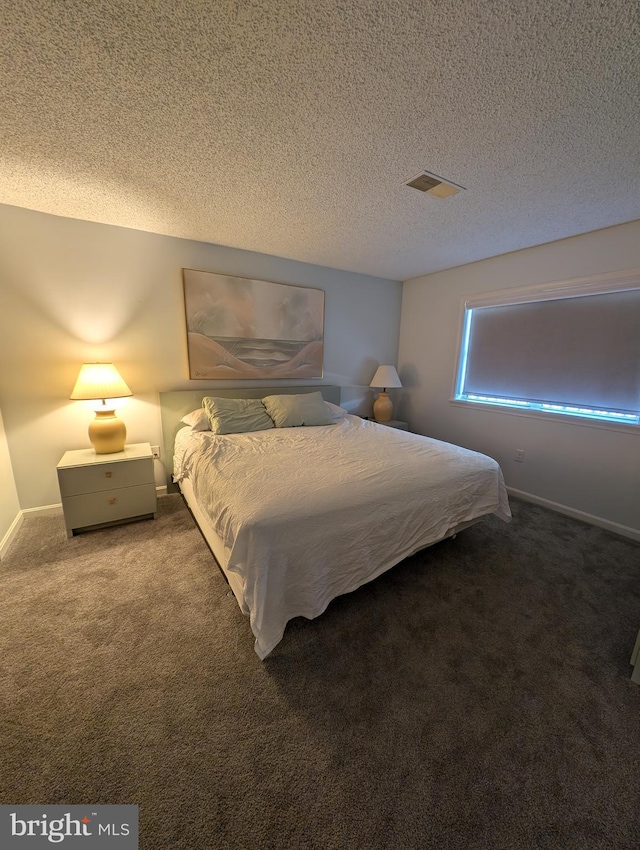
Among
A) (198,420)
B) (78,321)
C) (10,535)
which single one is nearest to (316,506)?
(198,420)

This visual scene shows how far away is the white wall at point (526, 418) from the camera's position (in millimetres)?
2408

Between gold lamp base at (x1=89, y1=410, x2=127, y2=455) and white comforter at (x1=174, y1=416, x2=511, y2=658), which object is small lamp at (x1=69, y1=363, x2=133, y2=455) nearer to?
gold lamp base at (x1=89, y1=410, x2=127, y2=455)

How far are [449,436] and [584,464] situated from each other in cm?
127

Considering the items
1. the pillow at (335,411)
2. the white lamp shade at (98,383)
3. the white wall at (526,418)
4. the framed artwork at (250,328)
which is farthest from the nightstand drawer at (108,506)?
the white wall at (526,418)

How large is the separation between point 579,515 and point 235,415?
Result: 3.08 meters

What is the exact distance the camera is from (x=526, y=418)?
2.96 metres

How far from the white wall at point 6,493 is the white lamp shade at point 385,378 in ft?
11.0

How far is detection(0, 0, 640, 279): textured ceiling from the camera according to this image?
96 cm

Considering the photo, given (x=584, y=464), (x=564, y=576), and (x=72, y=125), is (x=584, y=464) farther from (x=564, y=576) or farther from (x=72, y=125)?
(x=72, y=125)

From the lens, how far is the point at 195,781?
3.26 feet

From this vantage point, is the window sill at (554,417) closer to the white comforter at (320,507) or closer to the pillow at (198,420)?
the white comforter at (320,507)

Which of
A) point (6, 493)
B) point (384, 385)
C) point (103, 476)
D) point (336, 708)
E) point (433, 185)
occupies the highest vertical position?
point (433, 185)

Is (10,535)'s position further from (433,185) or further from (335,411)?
(433,185)

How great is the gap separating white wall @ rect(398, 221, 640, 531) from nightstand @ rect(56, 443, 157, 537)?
311 cm
